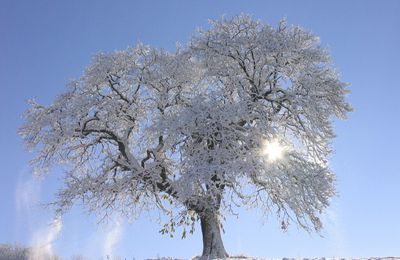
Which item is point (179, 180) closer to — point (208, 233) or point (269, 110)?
point (208, 233)

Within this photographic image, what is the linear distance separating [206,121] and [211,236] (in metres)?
5.10

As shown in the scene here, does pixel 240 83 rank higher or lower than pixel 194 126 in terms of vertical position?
higher

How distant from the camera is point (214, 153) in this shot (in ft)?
65.6

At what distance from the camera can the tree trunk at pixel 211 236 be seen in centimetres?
2169

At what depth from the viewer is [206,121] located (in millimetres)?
20391

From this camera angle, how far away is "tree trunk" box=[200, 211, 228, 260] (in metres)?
21.7

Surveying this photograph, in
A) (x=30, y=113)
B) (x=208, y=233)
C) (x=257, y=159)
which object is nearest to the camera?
(x=257, y=159)

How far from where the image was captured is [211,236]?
72.5ft

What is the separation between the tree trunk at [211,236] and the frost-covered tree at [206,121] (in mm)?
44

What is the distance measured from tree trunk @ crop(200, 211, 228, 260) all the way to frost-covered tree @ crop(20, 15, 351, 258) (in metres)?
0.04

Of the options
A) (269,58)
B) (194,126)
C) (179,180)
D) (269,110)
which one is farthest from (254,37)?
(179,180)

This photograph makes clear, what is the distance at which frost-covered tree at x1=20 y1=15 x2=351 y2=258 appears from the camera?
20.2m

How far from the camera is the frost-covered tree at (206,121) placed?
20.2 metres

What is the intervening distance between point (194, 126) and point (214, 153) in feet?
4.31
